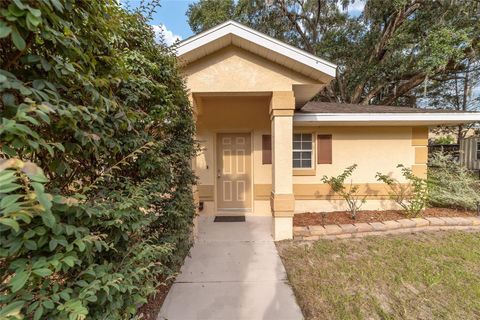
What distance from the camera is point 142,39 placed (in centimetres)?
256

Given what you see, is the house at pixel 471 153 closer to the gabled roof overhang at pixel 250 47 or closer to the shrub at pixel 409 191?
the shrub at pixel 409 191

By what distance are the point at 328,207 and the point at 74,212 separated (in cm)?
644

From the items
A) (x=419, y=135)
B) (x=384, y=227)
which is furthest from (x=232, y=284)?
(x=419, y=135)

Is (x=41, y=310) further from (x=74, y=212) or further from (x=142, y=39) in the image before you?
(x=142, y=39)

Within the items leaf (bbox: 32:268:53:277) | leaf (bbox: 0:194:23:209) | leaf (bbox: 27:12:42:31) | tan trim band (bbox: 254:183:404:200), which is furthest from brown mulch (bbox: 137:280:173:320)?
tan trim band (bbox: 254:183:404:200)

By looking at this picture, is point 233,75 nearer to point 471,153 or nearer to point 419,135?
point 419,135

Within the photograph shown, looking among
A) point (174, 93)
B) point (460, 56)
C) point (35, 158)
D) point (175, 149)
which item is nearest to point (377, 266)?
point (175, 149)

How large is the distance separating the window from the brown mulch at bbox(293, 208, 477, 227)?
144cm

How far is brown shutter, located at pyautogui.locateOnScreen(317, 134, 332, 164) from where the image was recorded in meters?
6.62

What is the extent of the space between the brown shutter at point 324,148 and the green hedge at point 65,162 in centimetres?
535

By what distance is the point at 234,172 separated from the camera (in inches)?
264

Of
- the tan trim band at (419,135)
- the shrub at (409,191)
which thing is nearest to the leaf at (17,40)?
the shrub at (409,191)

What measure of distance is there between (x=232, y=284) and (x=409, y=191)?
19.2 ft

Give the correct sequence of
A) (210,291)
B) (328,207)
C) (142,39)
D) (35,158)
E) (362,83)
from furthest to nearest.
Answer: (362,83) < (328,207) < (210,291) < (142,39) < (35,158)
